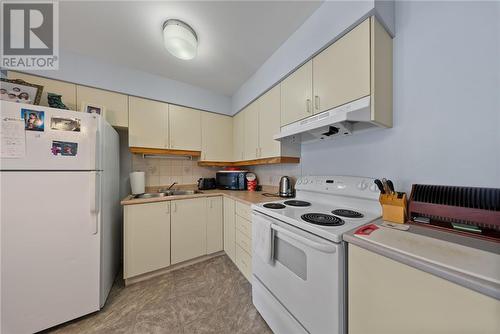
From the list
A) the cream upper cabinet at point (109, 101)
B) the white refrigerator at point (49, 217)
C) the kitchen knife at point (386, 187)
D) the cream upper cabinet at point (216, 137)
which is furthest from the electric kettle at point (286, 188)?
the cream upper cabinet at point (109, 101)

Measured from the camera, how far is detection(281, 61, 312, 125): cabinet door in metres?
1.37

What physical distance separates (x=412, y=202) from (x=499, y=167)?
0.37m

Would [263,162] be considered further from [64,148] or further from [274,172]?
[64,148]

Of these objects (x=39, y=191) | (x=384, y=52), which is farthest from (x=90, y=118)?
(x=384, y=52)

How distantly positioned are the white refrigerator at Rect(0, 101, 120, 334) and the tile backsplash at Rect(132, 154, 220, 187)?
0.94 m

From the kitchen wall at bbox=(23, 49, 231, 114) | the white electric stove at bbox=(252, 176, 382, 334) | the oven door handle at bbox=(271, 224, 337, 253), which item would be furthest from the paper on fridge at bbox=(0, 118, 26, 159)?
the oven door handle at bbox=(271, 224, 337, 253)

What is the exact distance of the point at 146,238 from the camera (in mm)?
1742

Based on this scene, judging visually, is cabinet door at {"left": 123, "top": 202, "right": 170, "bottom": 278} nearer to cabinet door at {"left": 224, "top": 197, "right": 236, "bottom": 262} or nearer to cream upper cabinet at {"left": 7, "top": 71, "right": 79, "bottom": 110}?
cabinet door at {"left": 224, "top": 197, "right": 236, "bottom": 262}

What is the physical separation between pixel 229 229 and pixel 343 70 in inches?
77.9

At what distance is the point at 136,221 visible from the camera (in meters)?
1.69

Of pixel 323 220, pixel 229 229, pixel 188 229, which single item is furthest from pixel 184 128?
pixel 323 220

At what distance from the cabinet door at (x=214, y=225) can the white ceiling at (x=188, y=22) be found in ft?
5.62

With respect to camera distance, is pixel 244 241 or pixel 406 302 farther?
pixel 244 241

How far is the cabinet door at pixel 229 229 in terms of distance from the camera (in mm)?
1974
